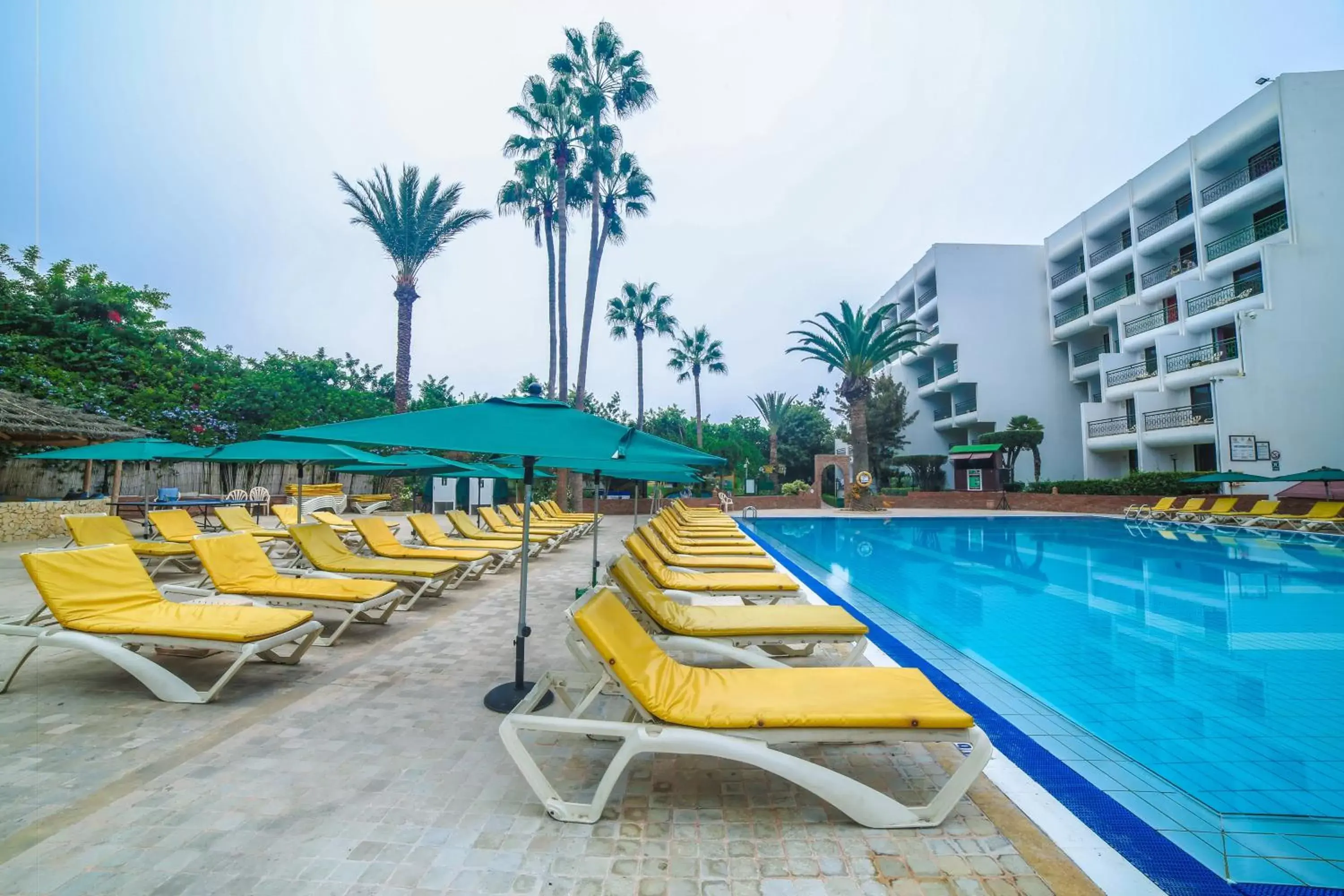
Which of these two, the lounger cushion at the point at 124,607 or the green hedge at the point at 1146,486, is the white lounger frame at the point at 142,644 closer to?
the lounger cushion at the point at 124,607

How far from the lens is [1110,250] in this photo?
2725 cm

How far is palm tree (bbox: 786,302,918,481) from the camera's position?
24.5 meters

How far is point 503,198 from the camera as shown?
65.2 ft

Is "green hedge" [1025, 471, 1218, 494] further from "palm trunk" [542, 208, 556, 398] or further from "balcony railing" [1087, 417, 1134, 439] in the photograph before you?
"palm trunk" [542, 208, 556, 398]

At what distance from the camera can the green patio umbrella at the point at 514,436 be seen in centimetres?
304

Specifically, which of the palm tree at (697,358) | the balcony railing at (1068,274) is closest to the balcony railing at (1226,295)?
the balcony railing at (1068,274)

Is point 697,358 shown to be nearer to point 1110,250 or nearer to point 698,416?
point 698,416

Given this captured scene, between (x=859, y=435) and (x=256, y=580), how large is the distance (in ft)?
74.7

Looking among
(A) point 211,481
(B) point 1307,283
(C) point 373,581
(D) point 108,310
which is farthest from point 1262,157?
(D) point 108,310

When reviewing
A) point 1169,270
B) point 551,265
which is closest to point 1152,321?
point 1169,270

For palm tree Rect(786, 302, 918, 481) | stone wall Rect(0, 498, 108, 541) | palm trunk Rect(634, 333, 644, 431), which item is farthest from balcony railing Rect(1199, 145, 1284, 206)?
stone wall Rect(0, 498, 108, 541)

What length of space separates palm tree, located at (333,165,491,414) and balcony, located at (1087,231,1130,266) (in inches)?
1149

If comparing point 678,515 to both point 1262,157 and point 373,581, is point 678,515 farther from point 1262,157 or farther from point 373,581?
point 1262,157

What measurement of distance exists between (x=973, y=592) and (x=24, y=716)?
30.9 feet
